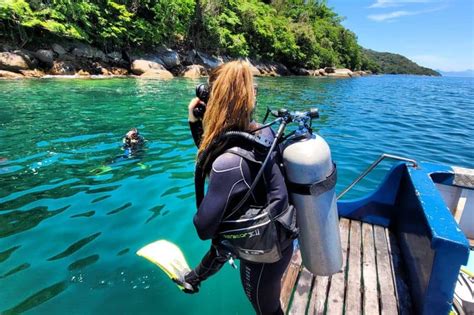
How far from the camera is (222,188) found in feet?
5.86

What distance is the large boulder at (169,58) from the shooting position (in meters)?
31.3

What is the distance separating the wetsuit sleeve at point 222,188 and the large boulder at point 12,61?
25754 millimetres

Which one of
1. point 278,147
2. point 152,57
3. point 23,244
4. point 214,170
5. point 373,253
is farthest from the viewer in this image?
point 152,57

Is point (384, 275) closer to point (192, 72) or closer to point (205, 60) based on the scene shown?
point (192, 72)

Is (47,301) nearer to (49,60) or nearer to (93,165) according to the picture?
(93,165)

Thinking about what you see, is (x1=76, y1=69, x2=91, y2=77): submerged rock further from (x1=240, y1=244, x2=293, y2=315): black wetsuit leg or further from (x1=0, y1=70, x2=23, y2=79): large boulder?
(x1=240, y1=244, x2=293, y2=315): black wetsuit leg

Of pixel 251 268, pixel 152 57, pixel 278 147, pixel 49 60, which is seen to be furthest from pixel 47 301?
pixel 152 57

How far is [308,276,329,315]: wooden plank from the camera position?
111 inches

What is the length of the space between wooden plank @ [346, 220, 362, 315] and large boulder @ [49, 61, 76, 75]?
2640cm

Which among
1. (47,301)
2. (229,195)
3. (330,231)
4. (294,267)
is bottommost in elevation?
(47,301)

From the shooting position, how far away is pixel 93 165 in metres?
6.97

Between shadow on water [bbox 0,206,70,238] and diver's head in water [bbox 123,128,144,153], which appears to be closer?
shadow on water [bbox 0,206,70,238]

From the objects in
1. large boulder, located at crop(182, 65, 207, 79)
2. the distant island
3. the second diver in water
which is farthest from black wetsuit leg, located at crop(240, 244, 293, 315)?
large boulder, located at crop(182, 65, 207, 79)

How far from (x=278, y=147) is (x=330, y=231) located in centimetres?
71
